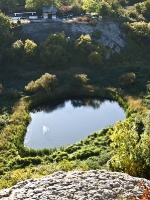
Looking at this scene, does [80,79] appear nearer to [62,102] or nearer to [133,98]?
[62,102]

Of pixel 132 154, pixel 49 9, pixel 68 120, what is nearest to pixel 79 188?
pixel 132 154

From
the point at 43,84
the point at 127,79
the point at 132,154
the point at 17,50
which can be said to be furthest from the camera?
the point at 17,50

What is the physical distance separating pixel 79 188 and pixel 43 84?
3442cm

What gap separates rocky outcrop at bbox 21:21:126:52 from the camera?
66625 mm

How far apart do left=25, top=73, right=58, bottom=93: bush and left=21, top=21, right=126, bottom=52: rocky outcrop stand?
15835 millimetres

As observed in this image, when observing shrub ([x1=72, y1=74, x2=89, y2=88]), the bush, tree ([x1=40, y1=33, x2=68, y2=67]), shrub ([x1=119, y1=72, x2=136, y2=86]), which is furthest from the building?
shrub ([x1=119, y1=72, x2=136, y2=86])

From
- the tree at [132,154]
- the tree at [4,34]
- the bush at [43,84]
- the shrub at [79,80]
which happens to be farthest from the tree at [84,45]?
the tree at [132,154]

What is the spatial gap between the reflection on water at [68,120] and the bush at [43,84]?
3.11 m

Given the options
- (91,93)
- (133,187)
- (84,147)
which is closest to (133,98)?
(91,93)

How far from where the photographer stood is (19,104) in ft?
158

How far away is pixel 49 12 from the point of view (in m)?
73.4

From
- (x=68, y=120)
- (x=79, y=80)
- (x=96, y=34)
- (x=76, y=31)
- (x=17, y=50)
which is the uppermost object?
(x=76, y=31)

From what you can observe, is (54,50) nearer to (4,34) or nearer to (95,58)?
(95,58)

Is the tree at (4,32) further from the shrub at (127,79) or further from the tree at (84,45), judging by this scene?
the shrub at (127,79)
